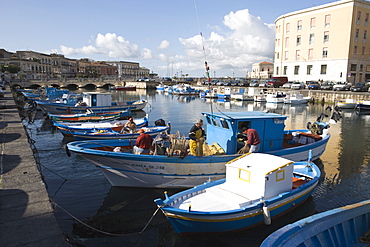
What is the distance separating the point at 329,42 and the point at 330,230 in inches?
2364

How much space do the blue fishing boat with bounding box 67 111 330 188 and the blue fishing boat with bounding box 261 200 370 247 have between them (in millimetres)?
4952

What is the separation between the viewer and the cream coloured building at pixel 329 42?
Result: 5331cm

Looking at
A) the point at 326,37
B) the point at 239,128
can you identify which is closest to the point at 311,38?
the point at 326,37

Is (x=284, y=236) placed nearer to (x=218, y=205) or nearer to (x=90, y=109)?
(x=218, y=205)

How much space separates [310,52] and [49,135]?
56.6 metres

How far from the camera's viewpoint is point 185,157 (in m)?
10.6

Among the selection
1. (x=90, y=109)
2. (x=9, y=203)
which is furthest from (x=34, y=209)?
(x=90, y=109)

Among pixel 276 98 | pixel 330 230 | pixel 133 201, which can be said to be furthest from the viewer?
pixel 276 98

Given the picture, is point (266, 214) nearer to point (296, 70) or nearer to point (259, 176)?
point (259, 176)

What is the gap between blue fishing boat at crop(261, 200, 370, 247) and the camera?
521 cm

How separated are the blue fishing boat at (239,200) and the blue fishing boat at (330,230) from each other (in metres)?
2.14

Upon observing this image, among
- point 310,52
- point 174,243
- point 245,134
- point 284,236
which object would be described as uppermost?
point 310,52

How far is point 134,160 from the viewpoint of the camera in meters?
A: 10.4

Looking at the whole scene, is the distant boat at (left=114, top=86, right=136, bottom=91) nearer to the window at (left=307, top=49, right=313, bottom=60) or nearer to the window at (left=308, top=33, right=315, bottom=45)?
the window at (left=307, top=49, right=313, bottom=60)
